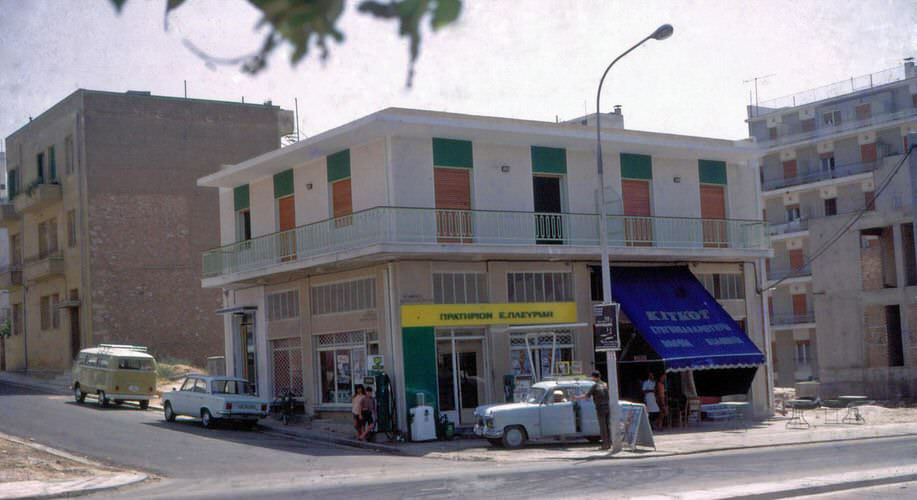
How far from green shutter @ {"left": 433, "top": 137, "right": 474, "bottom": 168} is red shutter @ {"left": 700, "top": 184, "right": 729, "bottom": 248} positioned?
844 centimetres

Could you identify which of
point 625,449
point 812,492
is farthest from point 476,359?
point 812,492

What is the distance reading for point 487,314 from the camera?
1126 inches

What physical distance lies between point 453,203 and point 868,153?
45160 millimetres

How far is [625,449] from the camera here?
A: 22.9 m

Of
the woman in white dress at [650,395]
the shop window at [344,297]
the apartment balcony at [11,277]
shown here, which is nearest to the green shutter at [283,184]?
the shop window at [344,297]

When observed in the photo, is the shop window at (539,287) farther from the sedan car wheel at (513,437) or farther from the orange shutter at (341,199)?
the sedan car wheel at (513,437)

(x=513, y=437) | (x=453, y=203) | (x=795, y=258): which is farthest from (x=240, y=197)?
(x=795, y=258)

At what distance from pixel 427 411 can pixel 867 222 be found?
22875mm

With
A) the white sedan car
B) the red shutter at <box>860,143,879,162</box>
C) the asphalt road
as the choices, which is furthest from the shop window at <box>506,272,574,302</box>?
the red shutter at <box>860,143,879,162</box>

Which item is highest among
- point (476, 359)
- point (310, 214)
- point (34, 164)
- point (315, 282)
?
point (34, 164)

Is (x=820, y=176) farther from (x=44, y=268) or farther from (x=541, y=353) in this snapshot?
(x=44, y=268)

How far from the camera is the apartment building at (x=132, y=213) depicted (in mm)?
43625

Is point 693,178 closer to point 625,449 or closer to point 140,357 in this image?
point 625,449

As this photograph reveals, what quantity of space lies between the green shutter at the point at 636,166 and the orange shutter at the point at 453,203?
576cm
